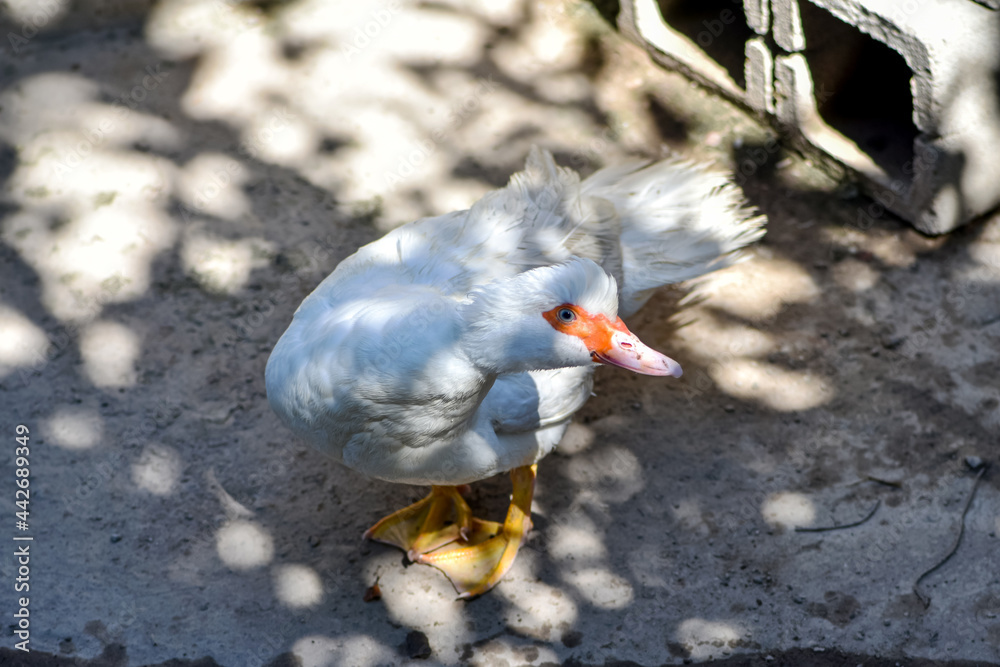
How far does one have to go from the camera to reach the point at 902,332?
3.87 metres

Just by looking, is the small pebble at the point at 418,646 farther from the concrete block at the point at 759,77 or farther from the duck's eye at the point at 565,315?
the concrete block at the point at 759,77

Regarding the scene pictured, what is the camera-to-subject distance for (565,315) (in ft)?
7.82

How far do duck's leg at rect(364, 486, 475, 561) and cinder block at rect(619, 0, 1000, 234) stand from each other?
2.53 meters

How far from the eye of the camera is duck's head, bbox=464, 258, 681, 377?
2.37 m

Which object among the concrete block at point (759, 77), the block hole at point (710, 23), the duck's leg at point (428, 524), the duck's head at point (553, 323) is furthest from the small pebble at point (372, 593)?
the block hole at point (710, 23)

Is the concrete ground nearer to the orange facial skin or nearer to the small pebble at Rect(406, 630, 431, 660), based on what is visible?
the small pebble at Rect(406, 630, 431, 660)

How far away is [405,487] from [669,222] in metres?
1.54

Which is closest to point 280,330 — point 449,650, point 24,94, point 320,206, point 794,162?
point 320,206

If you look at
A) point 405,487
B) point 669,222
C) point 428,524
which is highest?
point 669,222

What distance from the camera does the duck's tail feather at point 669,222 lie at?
3.50 m

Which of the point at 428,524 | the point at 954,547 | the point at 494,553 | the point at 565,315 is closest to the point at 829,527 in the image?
the point at 954,547

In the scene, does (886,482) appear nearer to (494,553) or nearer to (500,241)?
(494,553)

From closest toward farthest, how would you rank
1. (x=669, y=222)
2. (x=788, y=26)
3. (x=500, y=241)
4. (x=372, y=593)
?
1. (x=500, y=241)
2. (x=372, y=593)
3. (x=669, y=222)
4. (x=788, y=26)

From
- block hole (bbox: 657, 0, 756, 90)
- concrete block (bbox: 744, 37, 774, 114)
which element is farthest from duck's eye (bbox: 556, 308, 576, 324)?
block hole (bbox: 657, 0, 756, 90)
